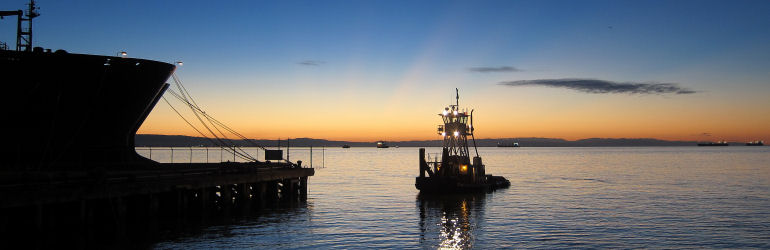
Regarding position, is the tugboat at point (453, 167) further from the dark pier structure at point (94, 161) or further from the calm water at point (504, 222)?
the dark pier structure at point (94, 161)

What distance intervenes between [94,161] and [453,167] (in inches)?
1094

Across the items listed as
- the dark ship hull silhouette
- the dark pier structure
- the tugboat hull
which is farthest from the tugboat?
the dark ship hull silhouette

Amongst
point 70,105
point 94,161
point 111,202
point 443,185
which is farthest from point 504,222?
point 70,105

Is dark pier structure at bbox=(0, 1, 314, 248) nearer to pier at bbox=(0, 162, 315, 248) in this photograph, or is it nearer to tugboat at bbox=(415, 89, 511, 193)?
pier at bbox=(0, 162, 315, 248)

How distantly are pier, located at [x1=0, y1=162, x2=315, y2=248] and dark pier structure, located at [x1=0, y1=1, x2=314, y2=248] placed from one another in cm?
5

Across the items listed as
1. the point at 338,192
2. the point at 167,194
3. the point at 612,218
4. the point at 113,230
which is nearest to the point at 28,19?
the point at 167,194

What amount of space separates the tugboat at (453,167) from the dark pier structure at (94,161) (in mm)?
13613

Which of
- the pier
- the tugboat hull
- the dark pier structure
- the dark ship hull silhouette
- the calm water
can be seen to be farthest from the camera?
the tugboat hull

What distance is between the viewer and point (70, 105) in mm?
33281

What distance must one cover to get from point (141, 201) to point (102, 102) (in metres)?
9.28

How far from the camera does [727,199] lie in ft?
164

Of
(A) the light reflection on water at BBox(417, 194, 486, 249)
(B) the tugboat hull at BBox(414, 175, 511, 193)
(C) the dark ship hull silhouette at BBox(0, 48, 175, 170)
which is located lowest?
(A) the light reflection on water at BBox(417, 194, 486, 249)

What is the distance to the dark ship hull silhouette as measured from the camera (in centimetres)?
3162

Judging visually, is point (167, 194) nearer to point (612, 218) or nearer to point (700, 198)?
point (612, 218)
